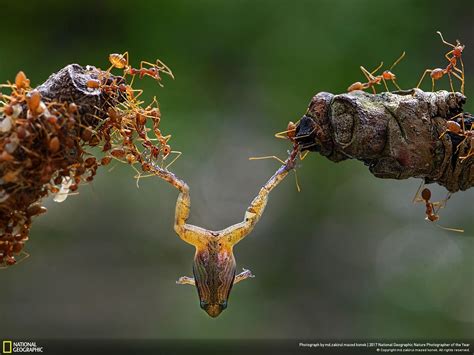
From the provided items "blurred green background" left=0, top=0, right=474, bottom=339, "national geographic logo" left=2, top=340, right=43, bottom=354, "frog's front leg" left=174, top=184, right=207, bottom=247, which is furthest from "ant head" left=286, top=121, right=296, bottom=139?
"national geographic logo" left=2, top=340, right=43, bottom=354

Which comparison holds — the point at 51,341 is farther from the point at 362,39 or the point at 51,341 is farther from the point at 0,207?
the point at 0,207

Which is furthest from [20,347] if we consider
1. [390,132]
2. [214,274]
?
[390,132]

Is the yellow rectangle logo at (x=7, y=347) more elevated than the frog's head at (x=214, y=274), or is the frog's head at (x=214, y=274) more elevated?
the yellow rectangle logo at (x=7, y=347)

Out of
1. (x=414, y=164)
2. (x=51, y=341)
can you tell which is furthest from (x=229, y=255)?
(x=51, y=341)

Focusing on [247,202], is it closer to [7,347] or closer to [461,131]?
[7,347]

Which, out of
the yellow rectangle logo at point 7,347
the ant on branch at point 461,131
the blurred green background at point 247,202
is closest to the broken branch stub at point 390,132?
the ant on branch at point 461,131

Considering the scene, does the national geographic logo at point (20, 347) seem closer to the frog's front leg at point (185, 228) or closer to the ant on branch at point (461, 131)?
the frog's front leg at point (185, 228)
